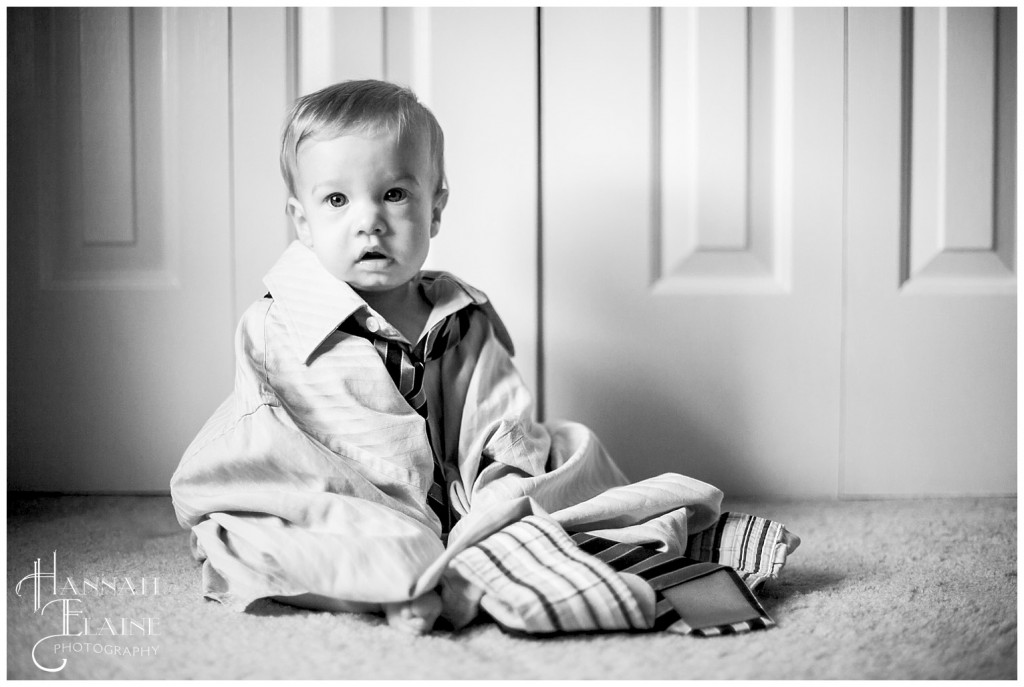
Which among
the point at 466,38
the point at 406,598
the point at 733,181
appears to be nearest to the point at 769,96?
the point at 733,181

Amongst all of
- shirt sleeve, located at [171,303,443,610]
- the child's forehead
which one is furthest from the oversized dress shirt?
the child's forehead

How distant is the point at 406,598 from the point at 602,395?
555 millimetres

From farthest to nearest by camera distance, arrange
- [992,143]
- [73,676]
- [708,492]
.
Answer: [992,143] → [708,492] → [73,676]

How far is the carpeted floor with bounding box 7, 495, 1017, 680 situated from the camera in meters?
0.65

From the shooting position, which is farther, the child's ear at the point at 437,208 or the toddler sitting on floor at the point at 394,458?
the child's ear at the point at 437,208

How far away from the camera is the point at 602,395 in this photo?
3.96ft

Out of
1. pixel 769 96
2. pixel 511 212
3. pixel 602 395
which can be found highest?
pixel 769 96

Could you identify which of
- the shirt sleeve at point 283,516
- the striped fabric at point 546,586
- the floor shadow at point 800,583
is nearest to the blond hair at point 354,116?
the shirt sleeve at point 283,516

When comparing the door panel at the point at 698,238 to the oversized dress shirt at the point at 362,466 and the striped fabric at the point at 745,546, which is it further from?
the striped fabric at the point at 745,546

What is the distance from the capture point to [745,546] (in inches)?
33.8

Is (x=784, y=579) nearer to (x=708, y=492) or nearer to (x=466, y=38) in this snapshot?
(x=708, y=492)

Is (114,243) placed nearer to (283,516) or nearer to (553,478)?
(283,516)

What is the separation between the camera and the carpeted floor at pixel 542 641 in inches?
25.7

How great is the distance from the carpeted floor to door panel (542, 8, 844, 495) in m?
0.27
